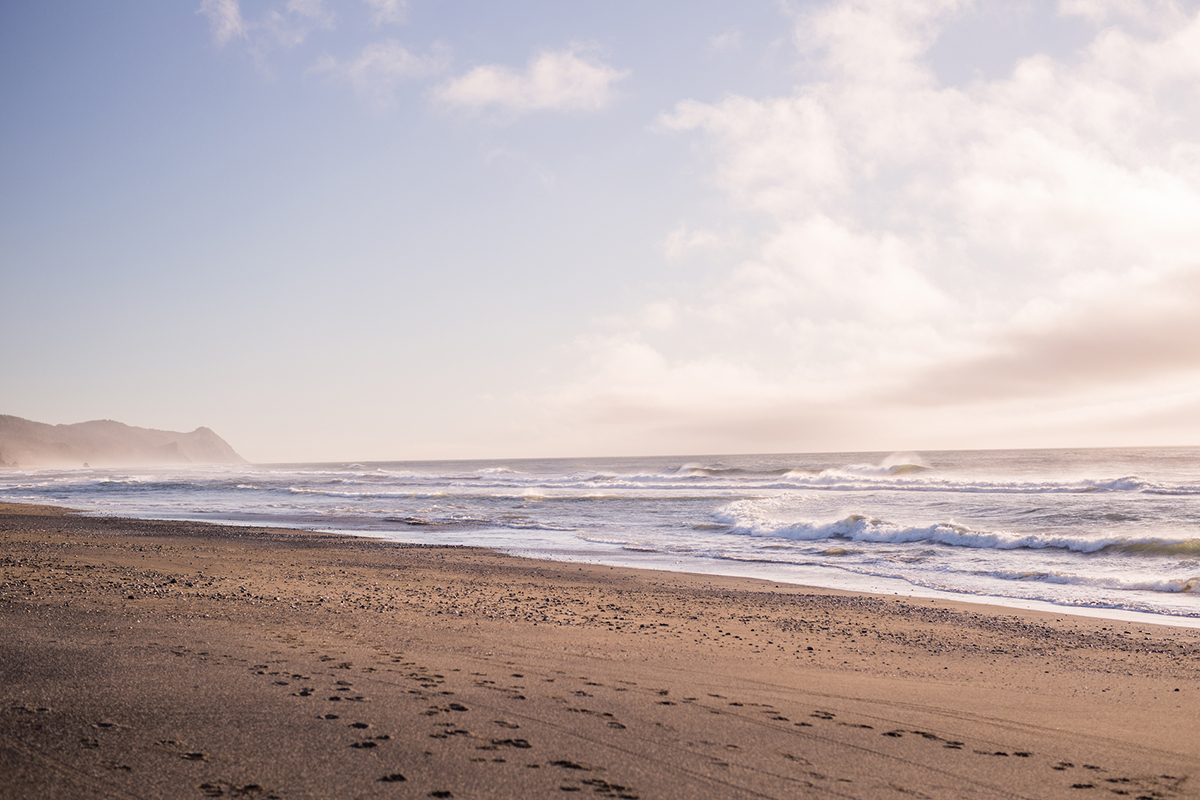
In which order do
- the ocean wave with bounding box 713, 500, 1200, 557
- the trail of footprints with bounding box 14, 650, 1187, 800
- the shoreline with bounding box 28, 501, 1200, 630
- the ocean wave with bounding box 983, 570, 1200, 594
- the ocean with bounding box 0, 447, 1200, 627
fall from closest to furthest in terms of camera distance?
1. the trail of footprints with bounding box 14, 650, 1187, 800
2. the shoreline with bounding box 28, 501, 1200, 630
3. the ocean wave with bounding box 983, 570, 1200, 594
4. the ocean with bounding box 0, 447, 1200, 627
5. the ocean wave with bounding box 713, 500, 1200, 557

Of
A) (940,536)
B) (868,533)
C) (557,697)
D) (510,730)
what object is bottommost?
(868,533)

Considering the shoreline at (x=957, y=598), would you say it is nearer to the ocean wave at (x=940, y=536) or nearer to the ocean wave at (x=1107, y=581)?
the ocean wave at (x=1107, y=581)

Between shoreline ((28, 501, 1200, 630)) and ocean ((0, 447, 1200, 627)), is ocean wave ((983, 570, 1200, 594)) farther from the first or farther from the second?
shoreline ((28, 501, 1200, 630))

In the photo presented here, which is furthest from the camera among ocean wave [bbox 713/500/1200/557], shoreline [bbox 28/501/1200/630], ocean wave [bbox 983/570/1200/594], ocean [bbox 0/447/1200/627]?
ocean wave [bbox 713/500/1200/557]

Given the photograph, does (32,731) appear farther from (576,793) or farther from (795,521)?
(795,521)

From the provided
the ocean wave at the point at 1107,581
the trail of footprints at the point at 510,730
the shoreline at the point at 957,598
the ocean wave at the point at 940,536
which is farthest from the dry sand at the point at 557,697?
the ocean wave at the point at 940,536

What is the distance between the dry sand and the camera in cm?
415

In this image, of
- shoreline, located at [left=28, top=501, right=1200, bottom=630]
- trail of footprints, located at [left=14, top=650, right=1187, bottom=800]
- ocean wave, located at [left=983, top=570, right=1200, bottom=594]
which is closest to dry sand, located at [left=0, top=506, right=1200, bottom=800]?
trail of footprints, located at [left=14, top=650, right=1187, bottom=800]

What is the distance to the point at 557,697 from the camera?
19.2ft

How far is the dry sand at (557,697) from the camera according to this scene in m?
4.15

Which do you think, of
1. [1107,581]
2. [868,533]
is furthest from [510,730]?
[868,533]

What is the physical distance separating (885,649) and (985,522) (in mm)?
19716

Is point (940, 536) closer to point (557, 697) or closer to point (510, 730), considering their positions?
point (557, 697)

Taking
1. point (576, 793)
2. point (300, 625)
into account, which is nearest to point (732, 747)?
point (576, 793)
